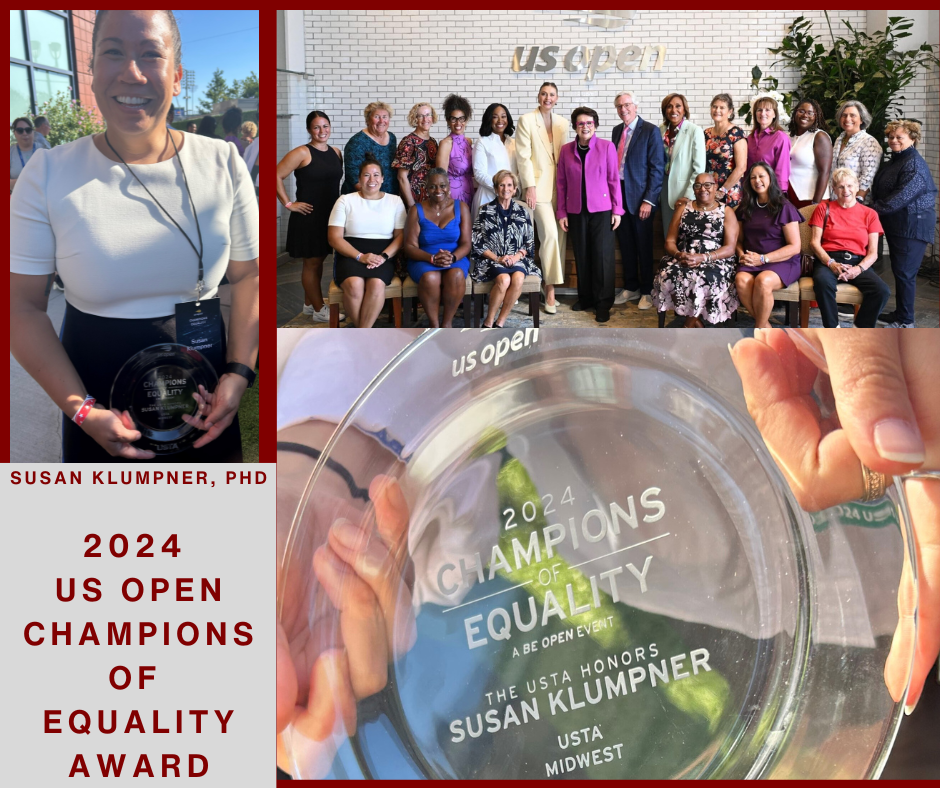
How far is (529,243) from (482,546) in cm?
121

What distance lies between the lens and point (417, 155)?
3.15 m

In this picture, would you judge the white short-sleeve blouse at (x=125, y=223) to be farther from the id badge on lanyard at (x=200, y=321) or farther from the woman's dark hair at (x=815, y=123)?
the woman's dark hair at (x=815, y=123)

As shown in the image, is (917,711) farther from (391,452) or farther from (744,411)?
(391,452)

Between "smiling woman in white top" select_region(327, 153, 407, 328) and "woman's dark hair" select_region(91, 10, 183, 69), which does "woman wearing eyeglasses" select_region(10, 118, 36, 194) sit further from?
"smiling woman in white top" select_region(327, 153, 407, 328)

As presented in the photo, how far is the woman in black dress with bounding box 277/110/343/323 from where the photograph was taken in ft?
9.59

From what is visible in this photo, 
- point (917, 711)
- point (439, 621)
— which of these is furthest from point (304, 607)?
point (917, 711)

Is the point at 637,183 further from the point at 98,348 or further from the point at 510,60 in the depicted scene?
the point at 98,348

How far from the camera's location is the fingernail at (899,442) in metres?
2.51

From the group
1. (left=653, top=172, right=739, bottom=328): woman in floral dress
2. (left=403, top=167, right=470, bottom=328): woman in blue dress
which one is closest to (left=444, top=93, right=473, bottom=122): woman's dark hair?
(left=403, top=167, right=470, bottom=328): woman in blue dress

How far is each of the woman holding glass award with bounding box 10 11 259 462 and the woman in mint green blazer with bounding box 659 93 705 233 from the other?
5.69 ft

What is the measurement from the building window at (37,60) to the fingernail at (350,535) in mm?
1508

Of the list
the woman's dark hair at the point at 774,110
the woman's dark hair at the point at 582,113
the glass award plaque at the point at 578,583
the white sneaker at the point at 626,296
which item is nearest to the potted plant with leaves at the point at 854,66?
the woman's dark hair at the point at 774,110

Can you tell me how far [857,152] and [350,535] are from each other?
2298 millimetres

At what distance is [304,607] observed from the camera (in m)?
2.56
